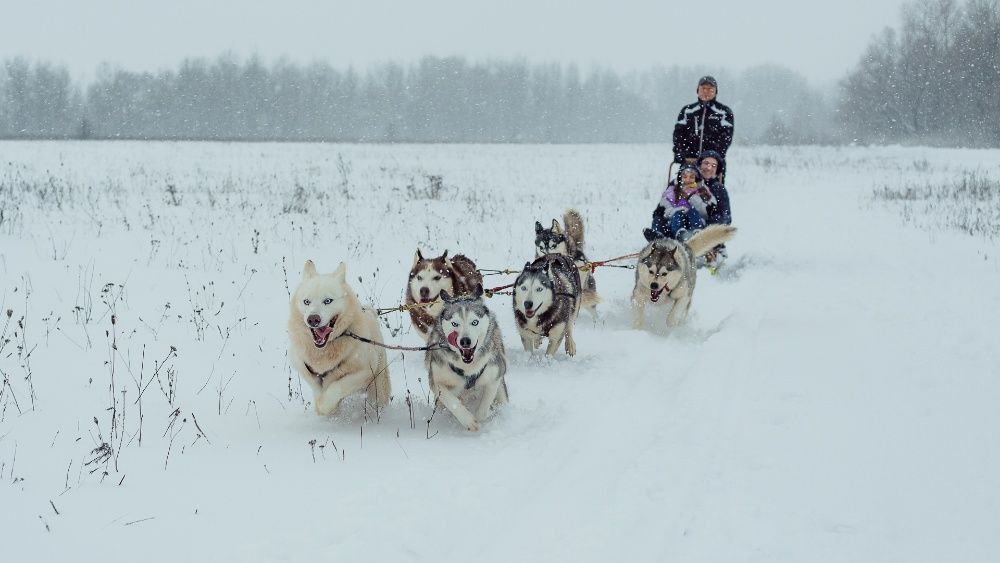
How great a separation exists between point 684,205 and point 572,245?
66.7 inches

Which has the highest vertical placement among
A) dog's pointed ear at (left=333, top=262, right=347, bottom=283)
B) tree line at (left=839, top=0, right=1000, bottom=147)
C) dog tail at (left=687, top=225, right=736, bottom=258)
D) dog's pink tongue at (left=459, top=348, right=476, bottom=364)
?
tree line at (left=839, top=0, right=1000, bottom=147)

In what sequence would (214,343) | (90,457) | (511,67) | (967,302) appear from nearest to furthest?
(90,457)
(214,343)
(967,302)
(511,67)

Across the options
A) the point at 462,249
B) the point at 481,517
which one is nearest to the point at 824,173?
the point at 462,249

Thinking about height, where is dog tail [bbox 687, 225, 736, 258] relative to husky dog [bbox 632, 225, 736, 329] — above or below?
above

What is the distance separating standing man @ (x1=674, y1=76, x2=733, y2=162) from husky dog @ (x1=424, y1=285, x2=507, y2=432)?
5.65 meters

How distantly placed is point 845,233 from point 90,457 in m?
10.7

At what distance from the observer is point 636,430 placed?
12.5ft

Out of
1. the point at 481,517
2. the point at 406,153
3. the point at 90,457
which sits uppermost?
the point at 406,153

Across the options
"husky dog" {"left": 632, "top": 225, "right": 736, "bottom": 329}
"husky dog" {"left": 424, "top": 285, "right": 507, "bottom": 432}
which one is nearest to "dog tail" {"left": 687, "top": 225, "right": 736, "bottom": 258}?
"husky dog" {"left": 632, "top": 225, "right": 736, "bottom": 329}

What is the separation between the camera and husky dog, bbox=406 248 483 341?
512cm

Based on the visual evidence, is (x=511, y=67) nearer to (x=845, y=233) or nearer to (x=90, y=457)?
(x=845, y=233)

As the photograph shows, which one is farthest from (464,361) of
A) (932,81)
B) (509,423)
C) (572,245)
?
(932,81)

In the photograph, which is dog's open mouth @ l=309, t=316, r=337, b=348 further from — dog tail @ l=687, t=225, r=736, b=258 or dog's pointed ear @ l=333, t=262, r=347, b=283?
dog tail @ l=687, t=225, r=736, b=258

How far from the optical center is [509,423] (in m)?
4.06
